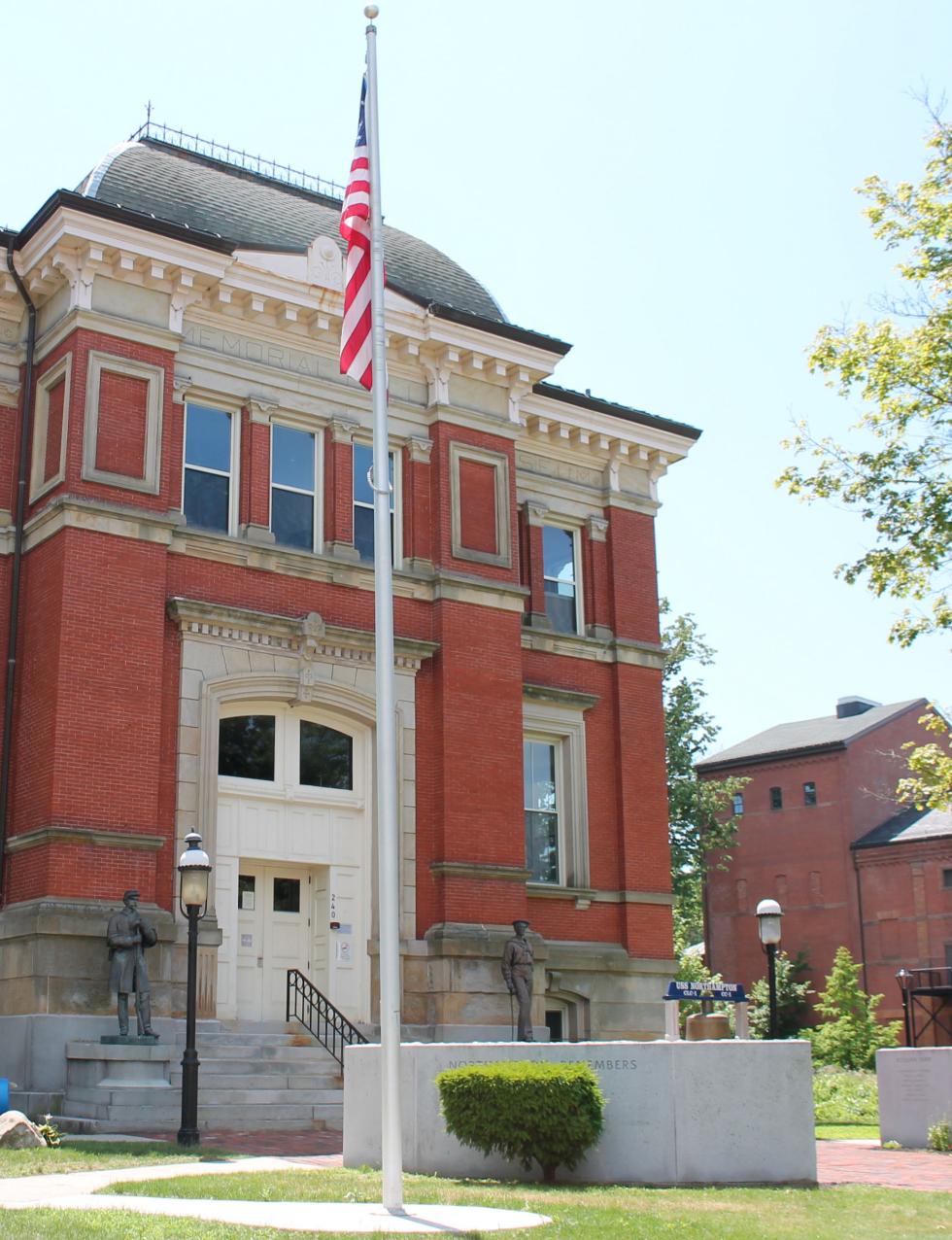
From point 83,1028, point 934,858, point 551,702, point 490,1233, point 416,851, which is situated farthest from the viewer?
point 934,858

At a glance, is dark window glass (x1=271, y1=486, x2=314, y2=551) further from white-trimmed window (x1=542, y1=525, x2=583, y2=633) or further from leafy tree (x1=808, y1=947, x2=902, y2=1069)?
leafy tree (x1=808, y1=947, x2=902, y2=1069)

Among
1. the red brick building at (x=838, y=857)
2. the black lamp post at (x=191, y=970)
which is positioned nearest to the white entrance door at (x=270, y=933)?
the black lamp post at (x=191, y=970)

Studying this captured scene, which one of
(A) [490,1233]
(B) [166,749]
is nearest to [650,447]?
(B) [166,749]

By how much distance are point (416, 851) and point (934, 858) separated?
37.7 metres

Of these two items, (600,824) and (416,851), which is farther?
(600,824)

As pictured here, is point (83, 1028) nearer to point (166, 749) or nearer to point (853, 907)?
point (166, 749)

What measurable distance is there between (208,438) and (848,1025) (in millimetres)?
34703

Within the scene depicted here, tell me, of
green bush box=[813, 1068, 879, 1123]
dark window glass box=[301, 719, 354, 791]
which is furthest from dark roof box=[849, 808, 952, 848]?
dark window glass box=[301, 719, 354, 791]

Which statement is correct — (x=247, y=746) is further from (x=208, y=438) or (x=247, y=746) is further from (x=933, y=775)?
(x=933, y=775)

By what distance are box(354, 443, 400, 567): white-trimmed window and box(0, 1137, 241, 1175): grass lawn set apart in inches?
414

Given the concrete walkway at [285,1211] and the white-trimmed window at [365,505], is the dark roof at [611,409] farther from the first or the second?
the concrete walkway at [285,1211]

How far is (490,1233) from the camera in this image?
955 centimetres

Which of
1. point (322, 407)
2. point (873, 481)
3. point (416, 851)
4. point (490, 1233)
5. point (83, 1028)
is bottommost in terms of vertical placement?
point (490, 1233)

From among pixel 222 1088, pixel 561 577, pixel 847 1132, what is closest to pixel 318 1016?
pixel 222 1088
